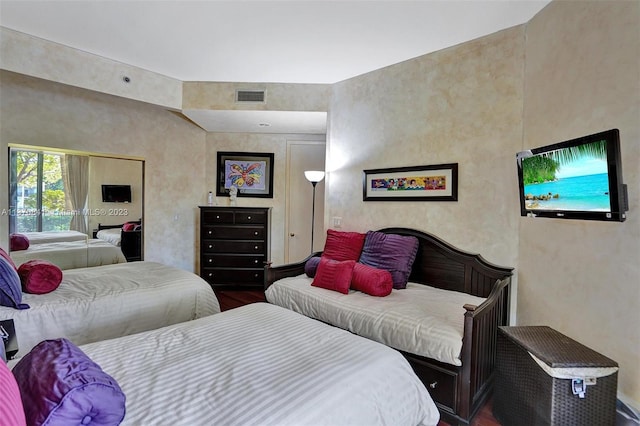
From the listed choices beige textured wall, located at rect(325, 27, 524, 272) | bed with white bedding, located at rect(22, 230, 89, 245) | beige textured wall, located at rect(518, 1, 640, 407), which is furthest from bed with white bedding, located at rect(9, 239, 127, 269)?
beige textured wall, located at rect(518, 1, 640, 407)

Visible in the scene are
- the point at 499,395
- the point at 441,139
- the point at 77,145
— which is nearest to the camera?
the point at 499,395

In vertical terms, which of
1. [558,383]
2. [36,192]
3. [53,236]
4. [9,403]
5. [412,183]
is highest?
[412,183]

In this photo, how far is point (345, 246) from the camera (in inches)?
127

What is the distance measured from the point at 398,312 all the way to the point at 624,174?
57.7 inches

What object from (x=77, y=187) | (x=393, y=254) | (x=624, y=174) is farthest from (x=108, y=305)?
(x=624, y=174)

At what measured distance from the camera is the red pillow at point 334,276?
2633mm

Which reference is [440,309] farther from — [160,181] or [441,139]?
[160,181]

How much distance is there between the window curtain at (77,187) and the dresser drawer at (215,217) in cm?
136

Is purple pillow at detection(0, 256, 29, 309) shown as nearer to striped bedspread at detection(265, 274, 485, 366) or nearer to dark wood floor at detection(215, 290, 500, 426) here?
striped bedspread at detection(265, 274, 485, 366)

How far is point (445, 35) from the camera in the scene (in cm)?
266

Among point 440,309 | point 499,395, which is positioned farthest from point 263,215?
point 499,395

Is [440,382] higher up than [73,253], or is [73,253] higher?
[73,253]

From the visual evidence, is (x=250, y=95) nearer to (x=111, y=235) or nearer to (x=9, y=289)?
(x=111, y=235)

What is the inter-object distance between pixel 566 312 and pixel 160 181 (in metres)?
4.65
